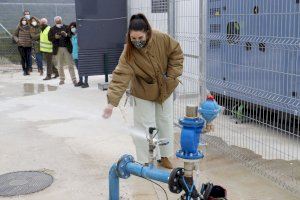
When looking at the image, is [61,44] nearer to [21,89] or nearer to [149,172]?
[21,89]

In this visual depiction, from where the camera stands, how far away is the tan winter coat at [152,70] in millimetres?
4195

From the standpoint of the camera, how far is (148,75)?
4.30 metres

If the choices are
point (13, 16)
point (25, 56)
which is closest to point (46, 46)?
Result: point (25, 56)

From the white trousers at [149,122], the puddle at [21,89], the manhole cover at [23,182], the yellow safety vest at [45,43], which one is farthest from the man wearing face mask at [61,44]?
the white trousers at [149,122]

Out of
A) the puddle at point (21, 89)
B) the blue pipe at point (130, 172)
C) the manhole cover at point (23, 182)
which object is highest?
the blue pipe at point (130, 172)

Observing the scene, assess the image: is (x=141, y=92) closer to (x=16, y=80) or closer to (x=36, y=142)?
(x=36, y=142)

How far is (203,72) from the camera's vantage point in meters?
5.45

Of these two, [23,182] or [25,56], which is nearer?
[23,182]

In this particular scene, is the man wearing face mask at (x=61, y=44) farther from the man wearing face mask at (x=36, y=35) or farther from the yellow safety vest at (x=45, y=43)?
the man wearing face mask at (x=36, y=35)

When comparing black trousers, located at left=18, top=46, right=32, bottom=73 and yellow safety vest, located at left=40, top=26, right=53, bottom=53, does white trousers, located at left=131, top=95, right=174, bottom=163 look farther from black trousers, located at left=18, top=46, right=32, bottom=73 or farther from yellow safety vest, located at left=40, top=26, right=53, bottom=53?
black trousers, located at left=18, top=46, right=32, bottom=73

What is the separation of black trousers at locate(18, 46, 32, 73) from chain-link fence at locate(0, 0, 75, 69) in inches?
74.1

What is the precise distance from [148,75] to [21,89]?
22.5 ft

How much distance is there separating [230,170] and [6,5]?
592 inches

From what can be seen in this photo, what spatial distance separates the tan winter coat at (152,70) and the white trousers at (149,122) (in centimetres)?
10
